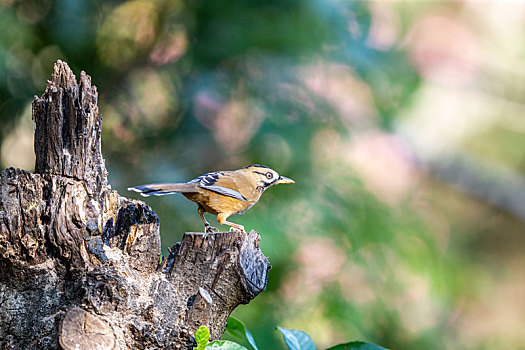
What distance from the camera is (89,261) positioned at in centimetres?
87

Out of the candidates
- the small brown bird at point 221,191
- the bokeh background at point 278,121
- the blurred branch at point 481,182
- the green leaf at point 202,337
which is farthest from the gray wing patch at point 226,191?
the blurred branch at point 481,182

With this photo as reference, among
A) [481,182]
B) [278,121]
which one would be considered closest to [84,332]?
[278,121]

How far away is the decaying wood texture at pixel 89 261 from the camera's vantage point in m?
0.83

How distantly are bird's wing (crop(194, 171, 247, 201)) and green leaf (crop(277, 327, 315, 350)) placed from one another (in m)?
0.37

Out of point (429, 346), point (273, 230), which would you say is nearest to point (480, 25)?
point (429, 346)

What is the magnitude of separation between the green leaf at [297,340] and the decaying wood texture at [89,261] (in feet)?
0.50

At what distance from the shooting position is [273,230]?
2.69m

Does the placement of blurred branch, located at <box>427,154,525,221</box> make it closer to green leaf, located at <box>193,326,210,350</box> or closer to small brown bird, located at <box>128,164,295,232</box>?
small brown bird, located at <box>128,164,295,232</box>

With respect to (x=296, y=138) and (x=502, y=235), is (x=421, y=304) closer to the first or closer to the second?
(x=296, y=138)

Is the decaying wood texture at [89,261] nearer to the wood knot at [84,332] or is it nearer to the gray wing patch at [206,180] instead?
the wood knot at [84,332]

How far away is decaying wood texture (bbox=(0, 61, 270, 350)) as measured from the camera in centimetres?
83

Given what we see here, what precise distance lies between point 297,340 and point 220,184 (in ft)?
1.36

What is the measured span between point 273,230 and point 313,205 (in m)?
0.29

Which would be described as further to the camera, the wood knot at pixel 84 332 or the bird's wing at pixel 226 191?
the bird's wing at pixel 226 191
